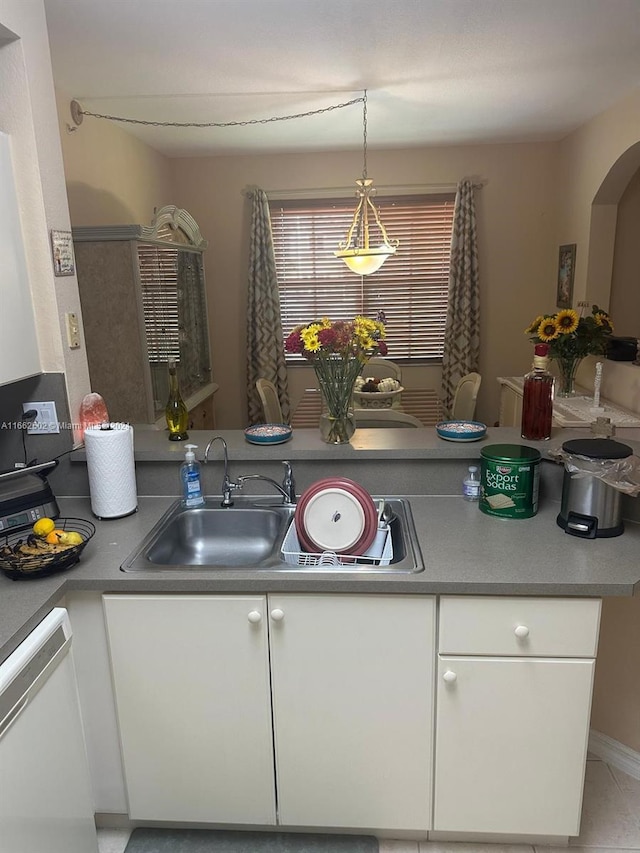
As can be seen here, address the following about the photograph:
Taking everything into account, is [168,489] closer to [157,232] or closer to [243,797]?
[243,797]

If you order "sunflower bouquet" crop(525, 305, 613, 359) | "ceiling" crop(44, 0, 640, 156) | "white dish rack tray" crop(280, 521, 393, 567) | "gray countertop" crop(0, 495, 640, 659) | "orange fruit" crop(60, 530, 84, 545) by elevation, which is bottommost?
"white dish rack tray" crop(280, 521, 393, 567)

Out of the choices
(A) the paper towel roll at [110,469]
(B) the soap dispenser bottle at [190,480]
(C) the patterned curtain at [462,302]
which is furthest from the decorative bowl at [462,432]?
(C) the patterned curtain at [462,302]

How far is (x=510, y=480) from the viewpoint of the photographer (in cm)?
173

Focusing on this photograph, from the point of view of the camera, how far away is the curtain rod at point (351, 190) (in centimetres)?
486

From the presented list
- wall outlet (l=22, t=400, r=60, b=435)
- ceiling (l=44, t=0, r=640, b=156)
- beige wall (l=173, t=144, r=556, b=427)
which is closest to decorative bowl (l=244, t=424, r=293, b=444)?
wall outlet (l=22, t=400, r=60, b=435)

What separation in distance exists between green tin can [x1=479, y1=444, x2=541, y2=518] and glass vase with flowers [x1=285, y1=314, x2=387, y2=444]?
46cm

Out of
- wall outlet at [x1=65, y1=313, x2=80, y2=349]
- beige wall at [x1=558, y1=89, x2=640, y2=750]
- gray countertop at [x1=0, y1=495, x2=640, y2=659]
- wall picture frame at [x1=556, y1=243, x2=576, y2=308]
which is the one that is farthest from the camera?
wall picture frame at [x1=556, y1=243, x2=576, y2=308]

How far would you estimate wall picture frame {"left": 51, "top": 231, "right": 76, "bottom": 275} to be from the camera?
1820mm

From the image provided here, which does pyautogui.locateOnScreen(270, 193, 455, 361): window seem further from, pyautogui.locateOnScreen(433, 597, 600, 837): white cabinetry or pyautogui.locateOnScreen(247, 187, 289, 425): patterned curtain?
pyautogui.locateOnScreen(433, 597, 600, 837): white cabinetry

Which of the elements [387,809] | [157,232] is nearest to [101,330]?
[157,232]

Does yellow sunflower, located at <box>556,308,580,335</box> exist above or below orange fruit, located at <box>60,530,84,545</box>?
above

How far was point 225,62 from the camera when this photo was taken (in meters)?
2.72

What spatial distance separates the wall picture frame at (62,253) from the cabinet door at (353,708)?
47.6 inches

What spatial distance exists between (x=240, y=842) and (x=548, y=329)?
2803 millimetres
